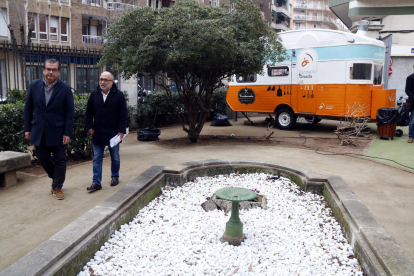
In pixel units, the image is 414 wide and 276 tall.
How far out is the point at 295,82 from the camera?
1233 cm

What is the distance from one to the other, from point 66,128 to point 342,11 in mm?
21219

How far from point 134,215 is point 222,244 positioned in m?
1.31

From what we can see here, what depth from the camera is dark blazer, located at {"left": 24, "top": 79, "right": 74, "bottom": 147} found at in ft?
15.6

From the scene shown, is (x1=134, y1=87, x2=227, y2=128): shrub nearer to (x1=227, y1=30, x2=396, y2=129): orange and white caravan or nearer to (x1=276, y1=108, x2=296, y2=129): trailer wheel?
(x1=227, y1=30, x2=396, y2=129): orange and white caravan

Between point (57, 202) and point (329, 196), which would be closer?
point (57, 202)

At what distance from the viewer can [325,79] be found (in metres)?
11.5

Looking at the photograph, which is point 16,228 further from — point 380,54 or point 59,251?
point 380,54

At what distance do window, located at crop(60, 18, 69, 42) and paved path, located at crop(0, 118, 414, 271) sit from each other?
22121mm

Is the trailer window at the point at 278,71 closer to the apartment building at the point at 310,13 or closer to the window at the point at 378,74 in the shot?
the window at the point at 378,74

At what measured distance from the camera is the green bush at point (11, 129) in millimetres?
6117

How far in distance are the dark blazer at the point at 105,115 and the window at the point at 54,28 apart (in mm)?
25498

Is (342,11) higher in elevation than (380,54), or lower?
higher

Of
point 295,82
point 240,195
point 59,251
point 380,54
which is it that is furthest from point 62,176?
point 380,54

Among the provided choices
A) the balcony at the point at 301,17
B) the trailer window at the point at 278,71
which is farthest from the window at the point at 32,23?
the balcony at the point at 301,17
